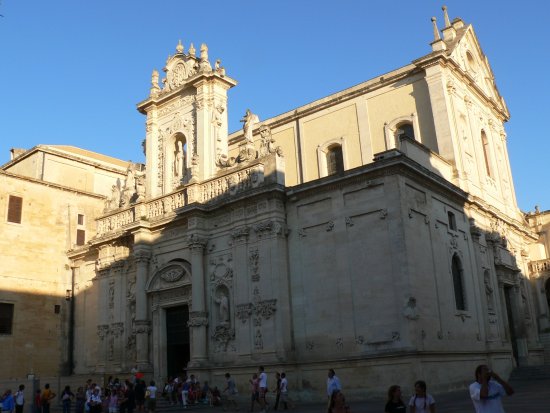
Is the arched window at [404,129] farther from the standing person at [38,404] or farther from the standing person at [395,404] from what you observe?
the standing person at [395,404]

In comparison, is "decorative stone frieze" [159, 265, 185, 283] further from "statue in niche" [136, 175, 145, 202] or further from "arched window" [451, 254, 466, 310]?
"arched window" [451, 254, 466, 310]

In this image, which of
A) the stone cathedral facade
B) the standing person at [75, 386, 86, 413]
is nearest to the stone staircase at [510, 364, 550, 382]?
the stone cathedral facade

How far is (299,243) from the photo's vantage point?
855 inches

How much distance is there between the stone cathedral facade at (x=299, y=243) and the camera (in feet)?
65.3

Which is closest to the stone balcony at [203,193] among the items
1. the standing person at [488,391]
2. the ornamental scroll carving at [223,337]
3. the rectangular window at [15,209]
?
the rectangular window at [15,209]

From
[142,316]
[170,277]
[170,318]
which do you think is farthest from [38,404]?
[170,277]

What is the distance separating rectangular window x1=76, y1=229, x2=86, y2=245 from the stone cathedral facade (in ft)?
0.38

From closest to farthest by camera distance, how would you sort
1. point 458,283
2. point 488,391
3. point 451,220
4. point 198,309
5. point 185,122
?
1. point 488,391
2. point 458,283
3. point 198,309
4. point 451,220
5. point 185,122

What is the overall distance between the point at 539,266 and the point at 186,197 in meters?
19.2

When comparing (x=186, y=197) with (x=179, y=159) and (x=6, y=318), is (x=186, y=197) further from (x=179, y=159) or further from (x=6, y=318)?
(x=6, y=318)

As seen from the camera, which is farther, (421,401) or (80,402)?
(80,402)

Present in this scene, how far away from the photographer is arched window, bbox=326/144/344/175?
2925 centimetres

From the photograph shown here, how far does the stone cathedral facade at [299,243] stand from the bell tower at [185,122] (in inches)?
3.6

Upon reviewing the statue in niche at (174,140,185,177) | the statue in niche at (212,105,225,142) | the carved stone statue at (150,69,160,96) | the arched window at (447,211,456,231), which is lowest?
the arched window at (447,211,456,231)
